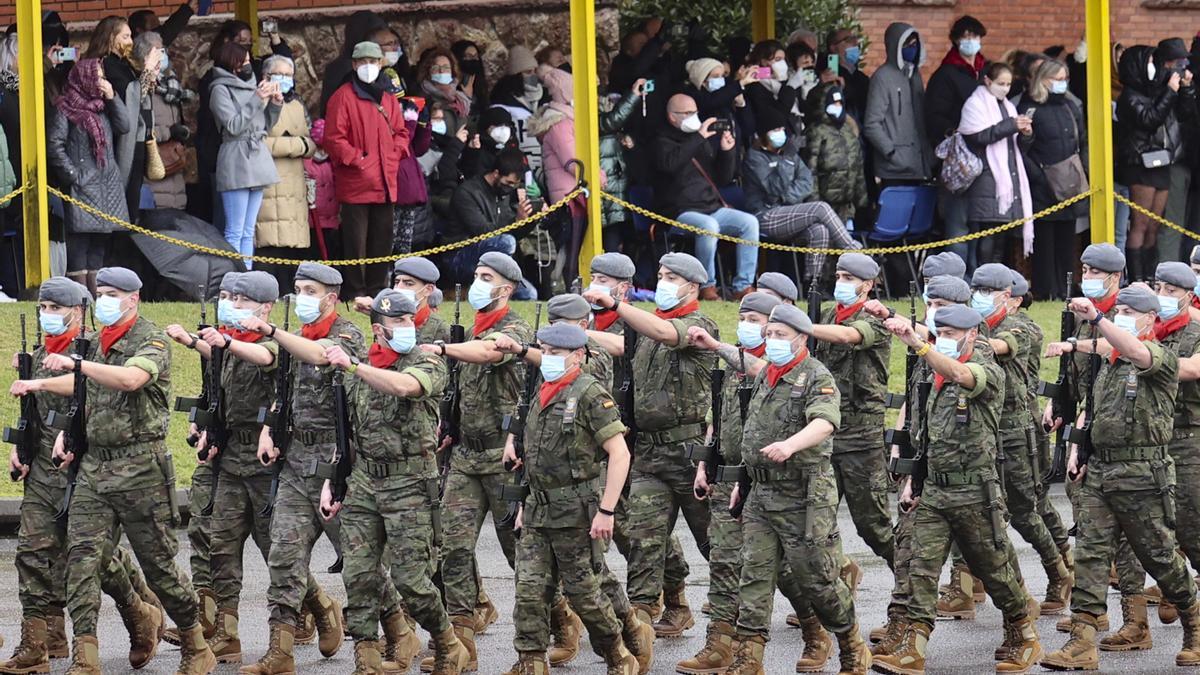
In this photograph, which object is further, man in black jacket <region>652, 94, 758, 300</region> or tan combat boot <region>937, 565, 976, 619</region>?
man in black jacket <region>652, 94, 758, 300</region>

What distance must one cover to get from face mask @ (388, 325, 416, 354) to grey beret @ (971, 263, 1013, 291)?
323 cm

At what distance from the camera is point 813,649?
11922mm

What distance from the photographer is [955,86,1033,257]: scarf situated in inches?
790

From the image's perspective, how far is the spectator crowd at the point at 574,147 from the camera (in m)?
17.9

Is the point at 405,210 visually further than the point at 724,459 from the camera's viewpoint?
Yes

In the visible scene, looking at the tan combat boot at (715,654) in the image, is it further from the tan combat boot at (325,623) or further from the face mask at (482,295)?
the face mask at (482,295)

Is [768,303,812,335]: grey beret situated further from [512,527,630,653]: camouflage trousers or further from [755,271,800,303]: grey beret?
[512,527,630,653]: camouflage trousers

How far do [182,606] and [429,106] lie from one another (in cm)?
791

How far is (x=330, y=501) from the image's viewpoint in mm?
11742

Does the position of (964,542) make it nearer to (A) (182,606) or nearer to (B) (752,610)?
(B) (752,610)

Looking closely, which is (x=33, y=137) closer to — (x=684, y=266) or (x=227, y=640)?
(x=227, y=640)

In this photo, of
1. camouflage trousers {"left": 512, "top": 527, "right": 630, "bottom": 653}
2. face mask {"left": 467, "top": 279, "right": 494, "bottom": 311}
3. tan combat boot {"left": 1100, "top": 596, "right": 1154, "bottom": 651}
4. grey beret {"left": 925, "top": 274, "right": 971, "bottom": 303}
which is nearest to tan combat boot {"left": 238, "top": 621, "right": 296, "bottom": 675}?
camouflage trousers {"left": 512, "top": 527, "right": 630, "bottom": 653}

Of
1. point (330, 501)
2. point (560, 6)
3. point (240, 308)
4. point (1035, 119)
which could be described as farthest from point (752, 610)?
point (560, 6)

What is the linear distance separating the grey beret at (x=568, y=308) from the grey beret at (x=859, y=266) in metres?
2.01
